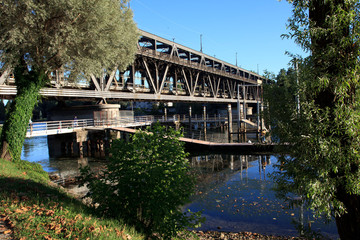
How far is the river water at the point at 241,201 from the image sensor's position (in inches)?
421

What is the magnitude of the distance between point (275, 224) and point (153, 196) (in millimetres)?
6668

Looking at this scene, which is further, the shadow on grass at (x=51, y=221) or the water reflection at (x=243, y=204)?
the water reflection at (x=243, y=204)

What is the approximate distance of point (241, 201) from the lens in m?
13.5

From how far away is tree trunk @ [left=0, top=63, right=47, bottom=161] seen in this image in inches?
551

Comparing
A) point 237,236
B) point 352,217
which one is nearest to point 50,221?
point 237,236

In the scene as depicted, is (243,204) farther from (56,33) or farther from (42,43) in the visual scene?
(42,43)

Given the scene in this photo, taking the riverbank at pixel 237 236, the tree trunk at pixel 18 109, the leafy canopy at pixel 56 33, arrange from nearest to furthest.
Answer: the riverbank at pixel 237 236 < the leafy canopy at pixel 56 33 < the tree trunk at pixel 18 109

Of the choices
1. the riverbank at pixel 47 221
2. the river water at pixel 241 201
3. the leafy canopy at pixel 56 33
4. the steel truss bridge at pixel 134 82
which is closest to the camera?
the riverbank at pixel 47 221

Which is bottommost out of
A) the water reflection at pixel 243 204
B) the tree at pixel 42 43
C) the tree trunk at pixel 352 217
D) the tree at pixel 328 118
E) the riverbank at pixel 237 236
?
the water reflection at pixel 243 204

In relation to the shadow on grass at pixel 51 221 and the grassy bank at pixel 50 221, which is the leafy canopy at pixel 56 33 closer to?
the grassy bank at pixel 50 221

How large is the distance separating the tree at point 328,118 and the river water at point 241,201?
1.00 meters

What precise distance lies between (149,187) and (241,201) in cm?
836

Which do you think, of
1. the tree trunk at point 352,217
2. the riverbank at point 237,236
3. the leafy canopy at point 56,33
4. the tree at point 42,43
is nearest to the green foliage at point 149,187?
the riverbank at point 237,236

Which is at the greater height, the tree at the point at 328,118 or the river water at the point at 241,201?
the tree at the point at 328,118
